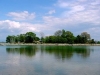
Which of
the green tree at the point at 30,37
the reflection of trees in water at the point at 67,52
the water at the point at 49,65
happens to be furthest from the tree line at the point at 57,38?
the water at the point at 49,65

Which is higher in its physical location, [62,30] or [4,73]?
[62,30]

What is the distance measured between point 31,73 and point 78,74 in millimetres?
4172

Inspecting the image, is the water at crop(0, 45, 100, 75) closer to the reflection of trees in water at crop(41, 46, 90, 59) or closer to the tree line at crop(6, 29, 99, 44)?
the reflection of trees in water at crop(41, 46, 90, 59)

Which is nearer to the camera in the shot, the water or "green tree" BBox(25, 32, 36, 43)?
the water

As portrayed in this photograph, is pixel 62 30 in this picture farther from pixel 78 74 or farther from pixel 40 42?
pixel 78 74

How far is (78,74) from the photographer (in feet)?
55.7

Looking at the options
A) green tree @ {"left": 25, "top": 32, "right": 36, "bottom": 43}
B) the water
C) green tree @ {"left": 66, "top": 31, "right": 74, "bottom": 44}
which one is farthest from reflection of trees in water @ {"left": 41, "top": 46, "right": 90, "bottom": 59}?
green tree @ {"left": 25, "top": 32, "right": 36, "bottom": 43}

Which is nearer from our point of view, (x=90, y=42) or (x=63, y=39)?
(x=63, y=39)

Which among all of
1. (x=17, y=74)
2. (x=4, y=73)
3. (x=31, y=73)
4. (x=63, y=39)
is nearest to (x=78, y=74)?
(x=31, y=73)

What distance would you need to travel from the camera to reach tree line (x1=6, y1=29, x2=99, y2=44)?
421 feet

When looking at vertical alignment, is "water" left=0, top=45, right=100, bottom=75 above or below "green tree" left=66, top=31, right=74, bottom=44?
below

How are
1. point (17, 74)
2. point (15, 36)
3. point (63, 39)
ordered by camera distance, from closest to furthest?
1. point (17, 74)
2. point (63, 39)
3. point (15, 36)

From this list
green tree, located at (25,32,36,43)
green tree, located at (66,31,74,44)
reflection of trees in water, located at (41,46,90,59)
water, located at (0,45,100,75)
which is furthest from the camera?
green tree, located at (25,32,36,43)

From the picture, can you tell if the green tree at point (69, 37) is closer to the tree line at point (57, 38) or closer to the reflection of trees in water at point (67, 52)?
the tree line at point (57, 38)
